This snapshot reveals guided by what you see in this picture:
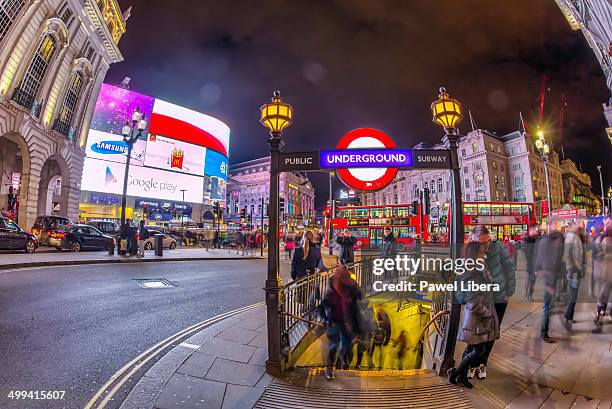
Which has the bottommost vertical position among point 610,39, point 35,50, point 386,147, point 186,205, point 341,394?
point 341,394

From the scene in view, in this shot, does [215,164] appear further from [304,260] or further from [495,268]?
[495,268]

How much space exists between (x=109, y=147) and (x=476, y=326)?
54.4 metres

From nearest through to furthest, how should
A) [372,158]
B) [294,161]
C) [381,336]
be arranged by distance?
[372,158] < [294,161] < [381,336]

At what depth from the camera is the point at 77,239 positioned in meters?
18.0

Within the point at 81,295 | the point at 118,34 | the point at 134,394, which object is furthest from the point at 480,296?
the point at 118,34

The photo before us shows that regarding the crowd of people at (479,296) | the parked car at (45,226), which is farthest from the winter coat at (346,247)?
the parked car at (45,226)

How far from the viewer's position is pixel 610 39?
60.7 ft

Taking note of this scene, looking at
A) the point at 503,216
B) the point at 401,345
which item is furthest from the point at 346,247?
the point at 503,216

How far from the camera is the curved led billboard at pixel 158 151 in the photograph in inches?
1884

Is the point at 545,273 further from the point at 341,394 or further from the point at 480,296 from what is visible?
the point at 341,394

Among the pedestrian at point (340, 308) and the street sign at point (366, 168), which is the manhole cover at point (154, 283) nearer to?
the pedestrian at point (340, 308)

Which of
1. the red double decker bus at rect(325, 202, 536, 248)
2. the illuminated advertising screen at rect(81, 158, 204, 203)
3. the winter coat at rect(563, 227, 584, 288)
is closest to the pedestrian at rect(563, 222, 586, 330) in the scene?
the winter coat at rect(563, 227, 584, 288)

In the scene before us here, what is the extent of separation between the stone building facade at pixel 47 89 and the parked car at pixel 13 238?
798 cm

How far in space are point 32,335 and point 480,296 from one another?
6467mm
